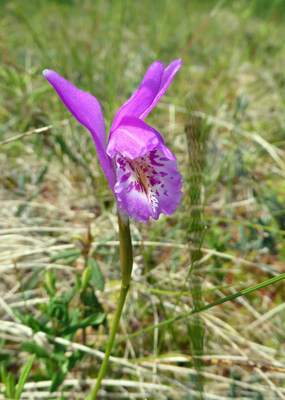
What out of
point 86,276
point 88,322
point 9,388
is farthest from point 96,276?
point 9,388

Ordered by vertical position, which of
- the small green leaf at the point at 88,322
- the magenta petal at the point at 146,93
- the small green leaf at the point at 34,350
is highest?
the magenta petal at the point at 146,93

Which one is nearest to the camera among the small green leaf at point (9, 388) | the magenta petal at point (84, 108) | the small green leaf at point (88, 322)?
the magenta petal at point (84, 108)

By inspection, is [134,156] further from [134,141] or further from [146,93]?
[146,93]

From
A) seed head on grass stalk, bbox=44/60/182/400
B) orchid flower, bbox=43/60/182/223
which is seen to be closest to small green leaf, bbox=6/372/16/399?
seed head on grass stalk, bbox=44/60/182/400

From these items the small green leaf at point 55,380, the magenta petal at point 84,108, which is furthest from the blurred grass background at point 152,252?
the magenta petal at point 84,108

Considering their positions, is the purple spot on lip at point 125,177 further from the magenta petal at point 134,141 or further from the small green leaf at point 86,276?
the small green leaf at point 86,276
